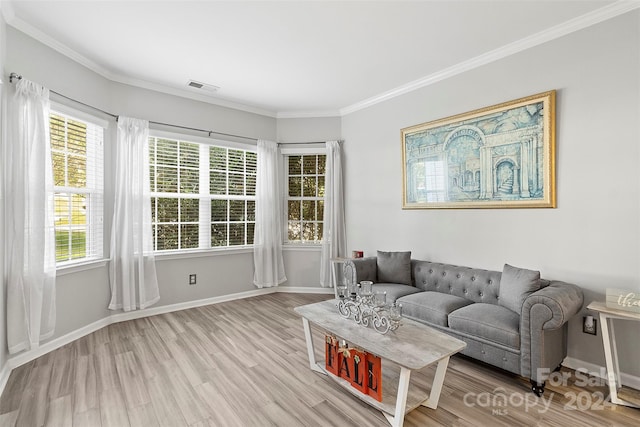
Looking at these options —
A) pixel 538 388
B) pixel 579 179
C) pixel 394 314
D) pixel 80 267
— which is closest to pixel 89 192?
pixel 80 267

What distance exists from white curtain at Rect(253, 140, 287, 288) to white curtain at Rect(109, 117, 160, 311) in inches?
58.2

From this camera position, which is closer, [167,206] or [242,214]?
[167,206]

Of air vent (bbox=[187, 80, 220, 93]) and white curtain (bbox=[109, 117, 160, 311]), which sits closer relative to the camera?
white curtain (bbox=[109, 117, 160, 311])

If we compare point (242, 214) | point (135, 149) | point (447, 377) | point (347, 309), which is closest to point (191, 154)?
point (135, 149)

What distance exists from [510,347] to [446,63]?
2831 millimetres

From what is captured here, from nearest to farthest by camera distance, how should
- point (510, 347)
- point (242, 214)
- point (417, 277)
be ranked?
point (510, 347), point (417, 277), point (242, 214)

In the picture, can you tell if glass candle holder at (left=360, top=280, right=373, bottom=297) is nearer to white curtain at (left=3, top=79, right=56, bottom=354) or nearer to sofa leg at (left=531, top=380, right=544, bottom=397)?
sofa leg at (left=531, top=380, right=544, bottom=397)

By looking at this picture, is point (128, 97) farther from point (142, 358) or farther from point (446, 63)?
point (446, 63)

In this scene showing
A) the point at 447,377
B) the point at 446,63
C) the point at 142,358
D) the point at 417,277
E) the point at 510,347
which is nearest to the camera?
the point at 510,347

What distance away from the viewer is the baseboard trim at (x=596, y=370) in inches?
93.0

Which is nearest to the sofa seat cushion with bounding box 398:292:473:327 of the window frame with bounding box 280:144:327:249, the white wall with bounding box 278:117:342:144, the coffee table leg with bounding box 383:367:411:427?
the coffee table leg with bounding box 383:367:411:427

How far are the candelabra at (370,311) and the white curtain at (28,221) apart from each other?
8.53 feet

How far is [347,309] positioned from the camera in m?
2.49

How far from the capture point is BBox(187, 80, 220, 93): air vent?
3.94 m
